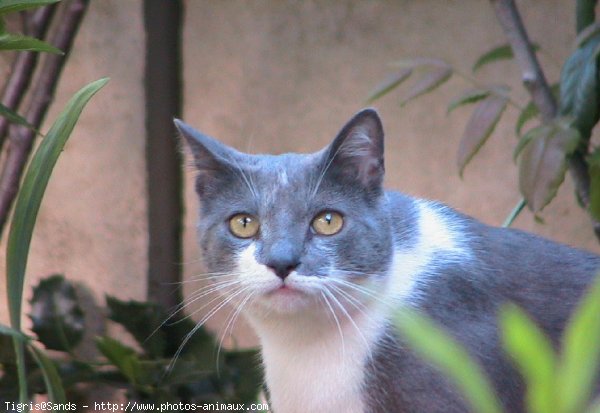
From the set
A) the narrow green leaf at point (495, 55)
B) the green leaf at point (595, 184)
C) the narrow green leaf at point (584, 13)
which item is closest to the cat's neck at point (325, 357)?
the green leaf at point (595, 184)

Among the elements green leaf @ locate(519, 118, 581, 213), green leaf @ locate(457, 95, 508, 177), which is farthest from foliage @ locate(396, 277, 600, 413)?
green leaf @ locate(457, 95, 508, 177)

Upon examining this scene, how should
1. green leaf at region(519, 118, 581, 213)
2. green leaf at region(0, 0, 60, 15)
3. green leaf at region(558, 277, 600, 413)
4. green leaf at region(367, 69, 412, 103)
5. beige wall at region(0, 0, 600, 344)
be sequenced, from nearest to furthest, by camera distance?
1. green leaf at region(558, 277, 600, 413)
2. green leaf at region(0, 0, 60, 15)
3. green leaf at region(519, 118, 581, 213)
4. green leaf at region(367, 69, 412, 103)
5. beige wall at region(0, 0, 600, 344)

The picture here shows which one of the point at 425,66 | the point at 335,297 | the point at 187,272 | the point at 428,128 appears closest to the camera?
the point at 335,297

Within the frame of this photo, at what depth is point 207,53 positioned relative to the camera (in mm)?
2613

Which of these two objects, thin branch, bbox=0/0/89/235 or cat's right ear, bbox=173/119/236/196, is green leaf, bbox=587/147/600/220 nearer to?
cat's right ear, bbox=173/119/236/196

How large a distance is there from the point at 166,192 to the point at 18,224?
4.39 feet

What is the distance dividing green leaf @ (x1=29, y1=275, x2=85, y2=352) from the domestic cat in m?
1.07

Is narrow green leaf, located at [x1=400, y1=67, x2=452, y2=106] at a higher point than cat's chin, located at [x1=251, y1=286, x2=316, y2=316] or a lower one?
higher

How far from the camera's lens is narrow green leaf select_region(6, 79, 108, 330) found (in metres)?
1.27

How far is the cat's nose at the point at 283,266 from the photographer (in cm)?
122

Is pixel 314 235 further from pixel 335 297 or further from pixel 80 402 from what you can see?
pixel 80 402

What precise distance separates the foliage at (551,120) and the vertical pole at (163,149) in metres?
1.03

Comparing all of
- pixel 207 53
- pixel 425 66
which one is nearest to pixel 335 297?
pixel 425 66

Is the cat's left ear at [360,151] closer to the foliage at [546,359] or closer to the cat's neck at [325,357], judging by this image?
the cat's neck at [325,357]
